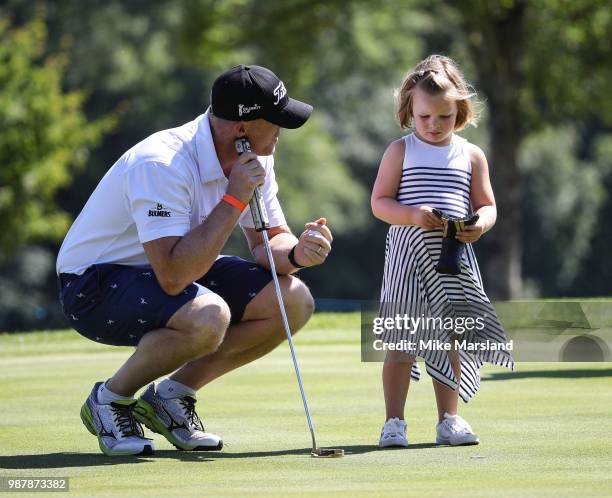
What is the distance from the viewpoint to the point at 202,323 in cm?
518

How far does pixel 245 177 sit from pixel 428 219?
787 millimetres

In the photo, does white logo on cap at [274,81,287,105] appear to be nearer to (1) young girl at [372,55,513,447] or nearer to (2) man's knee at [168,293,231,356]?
(1) young girl at [372,55,513,447]

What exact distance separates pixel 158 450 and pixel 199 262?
2.62 feet

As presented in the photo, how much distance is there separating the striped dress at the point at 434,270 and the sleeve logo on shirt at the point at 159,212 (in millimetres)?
1097

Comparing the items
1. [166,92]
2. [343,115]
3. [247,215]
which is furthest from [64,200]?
[247,215]

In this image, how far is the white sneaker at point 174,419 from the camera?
5328mm

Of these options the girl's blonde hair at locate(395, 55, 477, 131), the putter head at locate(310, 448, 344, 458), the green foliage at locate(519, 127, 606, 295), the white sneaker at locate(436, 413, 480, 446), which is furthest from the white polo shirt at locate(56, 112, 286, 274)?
the green foliage at locate(519, 127, 606, 295)

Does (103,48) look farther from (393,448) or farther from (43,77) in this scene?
(393,448)

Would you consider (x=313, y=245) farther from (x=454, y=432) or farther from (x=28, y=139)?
(x=28, y=139)

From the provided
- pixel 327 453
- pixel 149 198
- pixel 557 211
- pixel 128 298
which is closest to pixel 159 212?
pixel 149 198

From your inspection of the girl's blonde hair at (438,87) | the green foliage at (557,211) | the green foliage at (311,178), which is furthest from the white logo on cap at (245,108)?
the green foliage at (557,211)

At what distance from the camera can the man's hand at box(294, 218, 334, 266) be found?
550 cm

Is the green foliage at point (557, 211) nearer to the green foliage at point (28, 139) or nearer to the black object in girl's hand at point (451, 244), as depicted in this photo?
the green foliage at point (28, 139)

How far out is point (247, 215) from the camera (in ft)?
19.0
